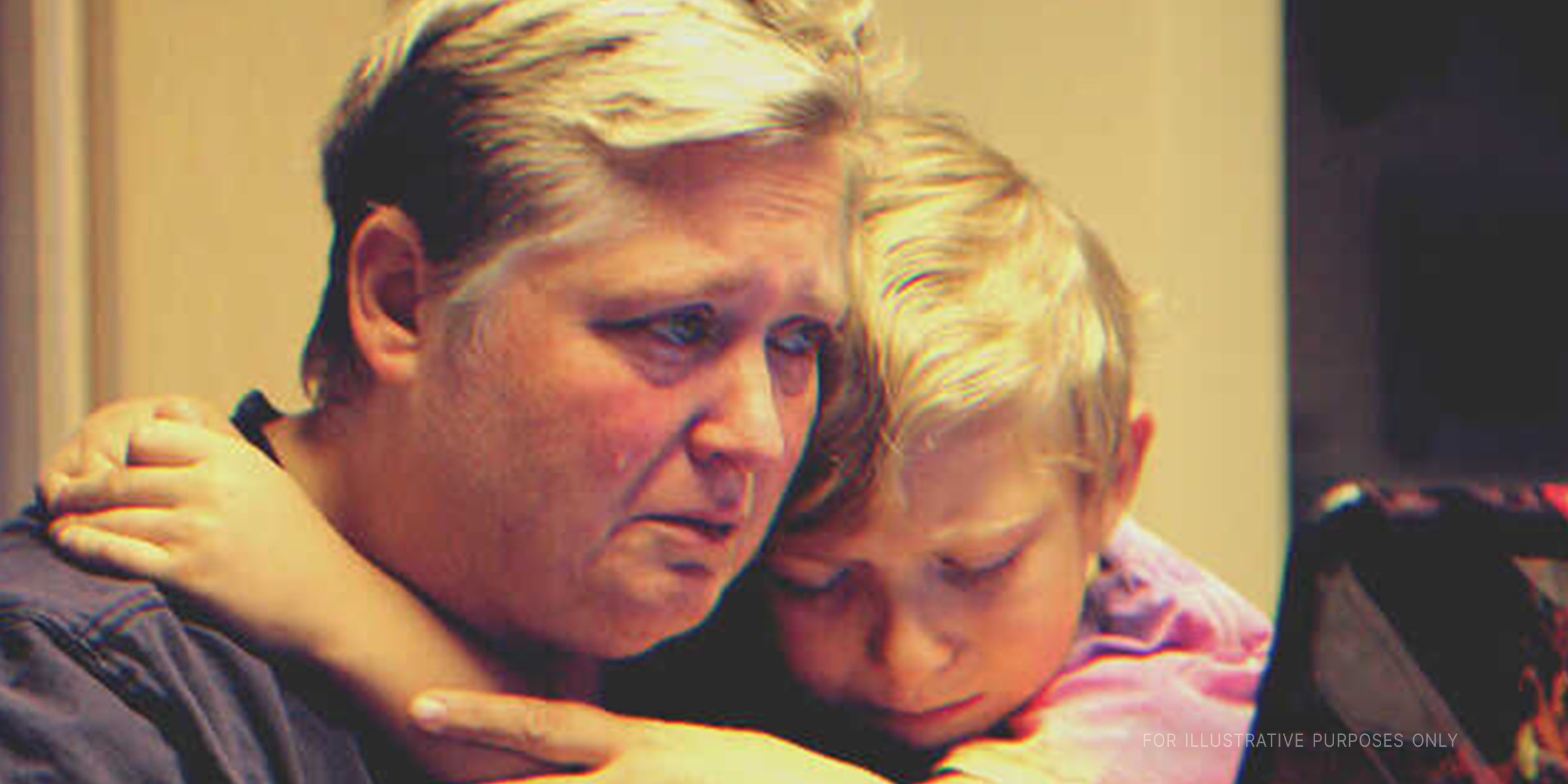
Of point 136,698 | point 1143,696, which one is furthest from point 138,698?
point 1143,696

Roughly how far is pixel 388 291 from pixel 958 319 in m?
0.42

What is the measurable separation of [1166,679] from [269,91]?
54.4 inches

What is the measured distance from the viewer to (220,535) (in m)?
0.80

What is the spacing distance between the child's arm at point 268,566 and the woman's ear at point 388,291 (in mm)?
101

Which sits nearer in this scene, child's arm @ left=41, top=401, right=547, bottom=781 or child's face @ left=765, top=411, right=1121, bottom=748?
child's arm @ left=41, top=401, right=547, bottom=781

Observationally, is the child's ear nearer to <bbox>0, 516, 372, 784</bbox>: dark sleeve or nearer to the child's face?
the child's face

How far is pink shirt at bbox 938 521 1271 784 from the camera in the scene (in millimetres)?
1041

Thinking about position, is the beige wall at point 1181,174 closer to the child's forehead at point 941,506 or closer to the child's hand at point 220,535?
the child's forehead at point 941,506

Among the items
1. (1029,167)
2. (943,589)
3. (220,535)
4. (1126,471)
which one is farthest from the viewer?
(1029,167)

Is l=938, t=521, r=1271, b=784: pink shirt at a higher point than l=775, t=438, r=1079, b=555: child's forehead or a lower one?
lower

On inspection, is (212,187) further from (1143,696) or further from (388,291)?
(1143,696)

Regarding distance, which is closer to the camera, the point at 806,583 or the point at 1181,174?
the point at 806,583

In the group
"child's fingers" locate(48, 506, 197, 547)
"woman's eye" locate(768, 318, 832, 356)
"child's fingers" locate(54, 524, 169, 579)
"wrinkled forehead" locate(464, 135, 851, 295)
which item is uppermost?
"wrinkled forehead" locate(464, 135, 851, 295)

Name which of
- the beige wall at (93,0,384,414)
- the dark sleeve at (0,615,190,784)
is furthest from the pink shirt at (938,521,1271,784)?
the beige wall at (93,0,384,414)
